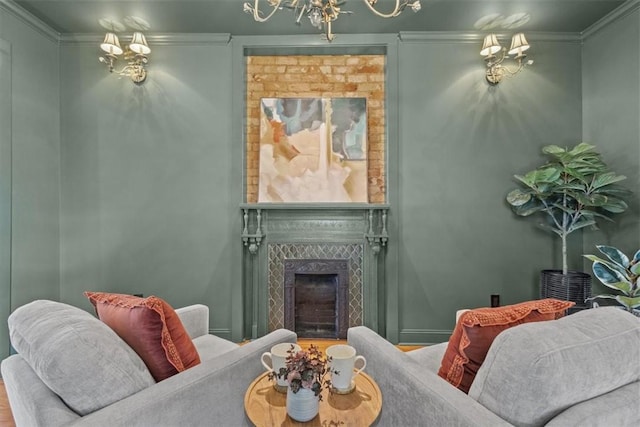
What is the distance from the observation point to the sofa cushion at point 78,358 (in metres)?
0.91

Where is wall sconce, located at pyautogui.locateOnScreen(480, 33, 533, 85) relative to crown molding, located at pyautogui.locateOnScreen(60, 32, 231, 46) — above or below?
below

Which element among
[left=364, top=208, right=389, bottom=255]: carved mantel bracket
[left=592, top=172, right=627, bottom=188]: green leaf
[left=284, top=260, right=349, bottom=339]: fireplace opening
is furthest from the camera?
[left=284, top=260, right=349, bottom=339]: fireplace opening

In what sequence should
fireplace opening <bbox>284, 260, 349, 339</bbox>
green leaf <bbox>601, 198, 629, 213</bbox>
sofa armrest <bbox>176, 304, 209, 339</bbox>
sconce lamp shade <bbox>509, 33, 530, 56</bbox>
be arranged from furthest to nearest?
1. fireplace opening <bbox>284, 260, 349, 339</bbox>
2. sconce lamp shade <bbox>509, 33, 530, 56</bbox>
3. green leaf <bbox>601, 198, 629, 213</bbox>
4. sofa armrest <bbox>176, 304, 209, 339</bbox>

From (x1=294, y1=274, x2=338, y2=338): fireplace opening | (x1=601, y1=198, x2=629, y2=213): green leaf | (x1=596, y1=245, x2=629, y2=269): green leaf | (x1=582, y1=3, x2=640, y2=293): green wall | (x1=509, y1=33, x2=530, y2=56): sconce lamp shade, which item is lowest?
(x1=294, y1=274, x2=338, y2=338): fireplace opening

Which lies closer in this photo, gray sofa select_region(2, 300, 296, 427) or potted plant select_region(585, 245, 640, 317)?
gray sofa select_region(2, 300, 296, 427)

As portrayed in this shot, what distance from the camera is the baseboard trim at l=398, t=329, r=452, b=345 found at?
9.48 feet

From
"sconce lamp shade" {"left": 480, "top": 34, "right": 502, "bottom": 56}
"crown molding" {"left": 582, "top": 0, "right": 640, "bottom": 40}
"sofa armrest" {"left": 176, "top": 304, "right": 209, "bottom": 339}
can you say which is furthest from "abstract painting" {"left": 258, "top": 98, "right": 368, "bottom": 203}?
"crown molding" {"left": 582, "top": 0, "right": 640, "bottom": 40}

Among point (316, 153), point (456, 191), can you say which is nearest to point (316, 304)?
point (316, 153)

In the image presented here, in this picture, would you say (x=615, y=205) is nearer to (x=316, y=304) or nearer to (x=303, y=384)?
(x=316, y=304)

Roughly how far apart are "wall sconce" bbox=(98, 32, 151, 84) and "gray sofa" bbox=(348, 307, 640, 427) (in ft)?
10.9

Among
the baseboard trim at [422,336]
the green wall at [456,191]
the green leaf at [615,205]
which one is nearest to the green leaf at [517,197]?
the green wall at [456,191]

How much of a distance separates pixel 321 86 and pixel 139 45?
5.50ft

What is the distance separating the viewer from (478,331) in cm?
109

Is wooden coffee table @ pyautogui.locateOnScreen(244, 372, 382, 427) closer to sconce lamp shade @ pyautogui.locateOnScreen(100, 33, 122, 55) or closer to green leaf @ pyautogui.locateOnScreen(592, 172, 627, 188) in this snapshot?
green leaf @ pyautogui.locateOnScreen(592, 172, 627, 188)
